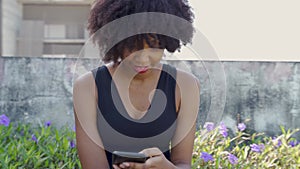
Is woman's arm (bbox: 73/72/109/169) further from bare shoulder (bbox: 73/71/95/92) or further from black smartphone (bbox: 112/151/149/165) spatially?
black smartphone (bbox: 112/151/149/165)

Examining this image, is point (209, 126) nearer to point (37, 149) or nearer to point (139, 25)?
point (37, 149)

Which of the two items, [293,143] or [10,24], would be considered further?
[10,24]

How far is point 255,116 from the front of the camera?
3.54 m

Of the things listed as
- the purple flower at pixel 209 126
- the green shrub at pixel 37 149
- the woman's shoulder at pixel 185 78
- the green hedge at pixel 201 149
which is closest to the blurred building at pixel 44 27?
the green hedge at pixel 201 149

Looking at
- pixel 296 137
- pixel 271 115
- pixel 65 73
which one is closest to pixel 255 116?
pixel 271 115

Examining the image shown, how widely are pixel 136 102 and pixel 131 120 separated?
7cm

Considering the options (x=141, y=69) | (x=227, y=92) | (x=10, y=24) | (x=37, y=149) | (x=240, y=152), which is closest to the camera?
(x=141, y=69)

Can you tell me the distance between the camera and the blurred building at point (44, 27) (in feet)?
15.8

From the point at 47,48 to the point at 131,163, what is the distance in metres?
3.55

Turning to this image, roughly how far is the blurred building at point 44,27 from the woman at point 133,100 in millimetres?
3098

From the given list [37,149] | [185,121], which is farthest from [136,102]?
[37,149]

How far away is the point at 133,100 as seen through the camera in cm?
177

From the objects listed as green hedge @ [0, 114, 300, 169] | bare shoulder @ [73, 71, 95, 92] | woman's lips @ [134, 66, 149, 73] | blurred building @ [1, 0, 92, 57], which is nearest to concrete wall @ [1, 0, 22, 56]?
blurred building @ [1, 0, 92, 57]

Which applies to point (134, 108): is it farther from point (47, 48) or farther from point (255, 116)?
point (47, 48)
